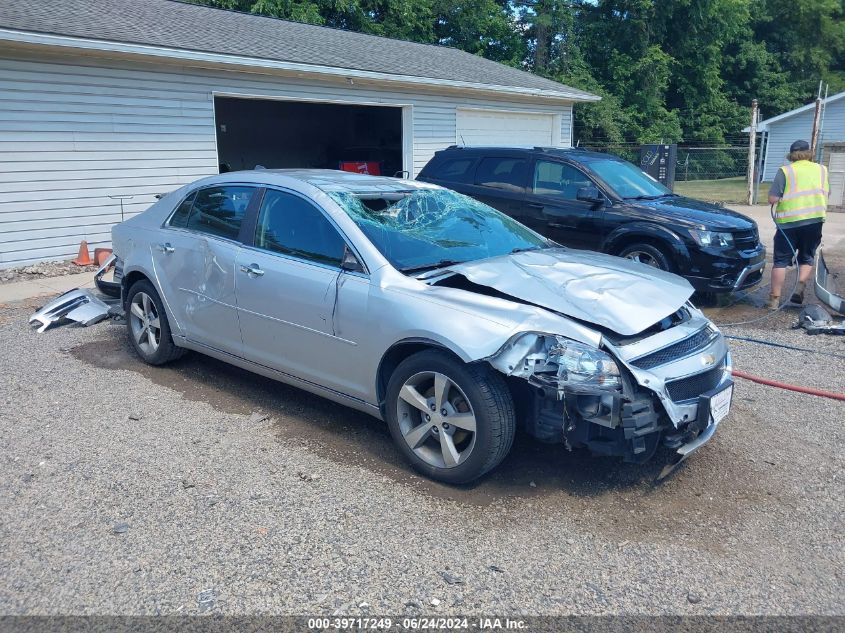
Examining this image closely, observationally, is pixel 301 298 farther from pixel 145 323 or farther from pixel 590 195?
pixel 590 195

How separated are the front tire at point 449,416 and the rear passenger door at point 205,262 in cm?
160

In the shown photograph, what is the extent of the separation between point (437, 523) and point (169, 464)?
5.60ft

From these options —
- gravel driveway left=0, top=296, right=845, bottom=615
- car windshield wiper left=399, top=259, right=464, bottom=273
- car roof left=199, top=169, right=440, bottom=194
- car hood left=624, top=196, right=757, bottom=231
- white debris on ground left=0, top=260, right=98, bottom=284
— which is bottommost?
white debris on ground left=0, top=260, right=98, bottom=284

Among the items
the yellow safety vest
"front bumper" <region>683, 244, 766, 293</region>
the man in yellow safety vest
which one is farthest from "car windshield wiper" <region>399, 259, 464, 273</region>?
the yellow safety vest

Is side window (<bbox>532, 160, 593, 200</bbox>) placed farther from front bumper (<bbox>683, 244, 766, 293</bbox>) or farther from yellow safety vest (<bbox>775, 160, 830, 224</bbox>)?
yellow safety vest (<bbox>775, 160, 830, 224</bbox>)

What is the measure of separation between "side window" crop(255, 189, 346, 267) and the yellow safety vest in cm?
576

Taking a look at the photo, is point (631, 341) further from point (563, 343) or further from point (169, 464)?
point (169, 464)

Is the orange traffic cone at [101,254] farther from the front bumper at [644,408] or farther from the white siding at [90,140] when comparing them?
the front bumper at [644,408]

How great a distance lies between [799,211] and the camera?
7898 mm

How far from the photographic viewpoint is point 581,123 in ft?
97.1

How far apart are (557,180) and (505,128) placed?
32.2 ft

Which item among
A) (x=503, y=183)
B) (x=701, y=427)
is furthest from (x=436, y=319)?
(x=503, y=183)

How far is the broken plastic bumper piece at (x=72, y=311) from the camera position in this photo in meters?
7.26

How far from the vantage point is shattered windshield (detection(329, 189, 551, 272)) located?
441cm
